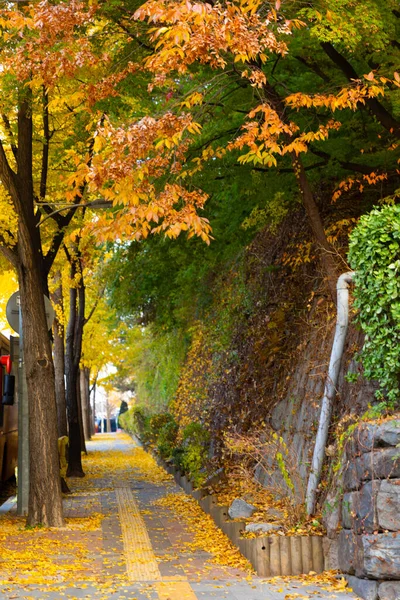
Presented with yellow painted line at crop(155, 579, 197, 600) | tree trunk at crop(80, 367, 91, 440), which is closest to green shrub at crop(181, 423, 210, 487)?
yellow painted line at crop(155, 579, 197, 600)

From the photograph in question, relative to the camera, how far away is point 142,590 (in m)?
8.28

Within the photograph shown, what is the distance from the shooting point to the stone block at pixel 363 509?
25.5 feet

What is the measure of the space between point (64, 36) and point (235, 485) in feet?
22.9

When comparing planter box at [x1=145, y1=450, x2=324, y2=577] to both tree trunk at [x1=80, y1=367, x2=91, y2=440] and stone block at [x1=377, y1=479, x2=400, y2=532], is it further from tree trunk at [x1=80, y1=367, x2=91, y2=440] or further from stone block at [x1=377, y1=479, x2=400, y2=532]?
tree trunk at [x1=80, y1=367, x2=91, y2=440]

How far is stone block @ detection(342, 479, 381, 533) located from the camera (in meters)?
7.76

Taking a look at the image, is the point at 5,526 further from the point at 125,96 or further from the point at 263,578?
the point at 125,96

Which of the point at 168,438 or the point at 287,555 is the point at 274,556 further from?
the point at 168,438

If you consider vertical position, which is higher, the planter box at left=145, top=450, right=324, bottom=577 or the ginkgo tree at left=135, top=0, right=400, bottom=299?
the ginkgo tree at left=135, top=0, right=400, bottom=299

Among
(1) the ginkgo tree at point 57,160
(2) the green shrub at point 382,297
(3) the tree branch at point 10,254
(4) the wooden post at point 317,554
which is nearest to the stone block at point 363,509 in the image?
(4) the wooden post at point 317,554

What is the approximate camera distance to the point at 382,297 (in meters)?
8.25

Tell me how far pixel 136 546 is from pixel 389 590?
166 inches

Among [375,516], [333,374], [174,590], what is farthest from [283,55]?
[174,590]

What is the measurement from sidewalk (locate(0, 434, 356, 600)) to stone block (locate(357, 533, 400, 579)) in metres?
0.39

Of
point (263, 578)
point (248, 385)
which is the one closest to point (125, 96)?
point (248, 385)
